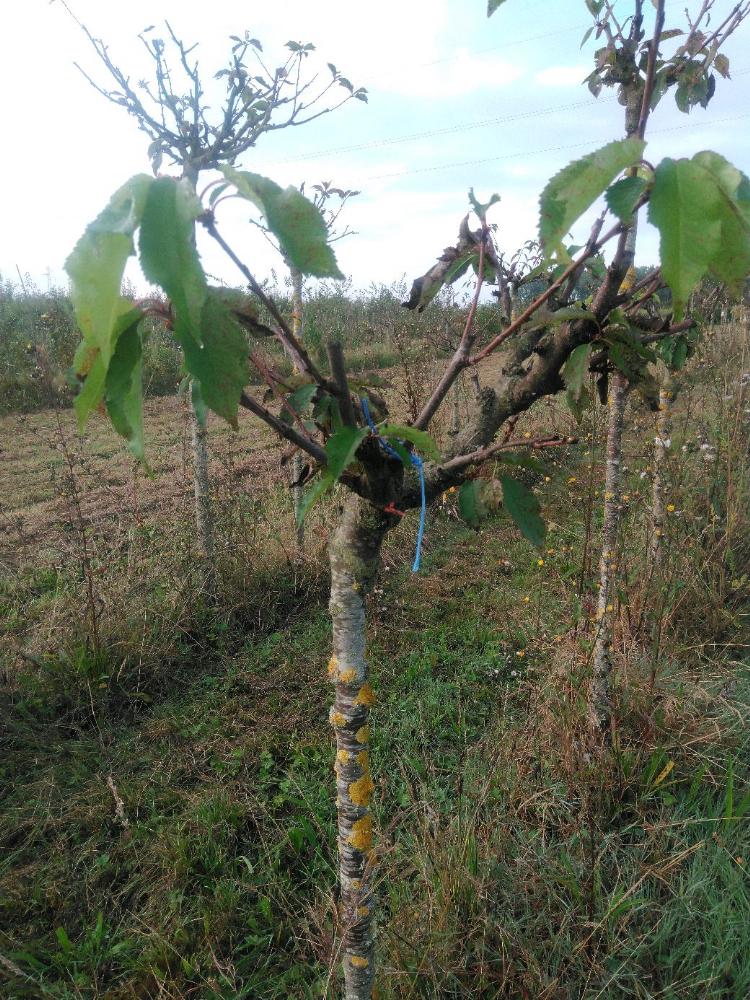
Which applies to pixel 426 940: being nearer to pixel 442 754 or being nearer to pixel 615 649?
pixel 442 754

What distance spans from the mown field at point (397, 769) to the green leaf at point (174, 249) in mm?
522

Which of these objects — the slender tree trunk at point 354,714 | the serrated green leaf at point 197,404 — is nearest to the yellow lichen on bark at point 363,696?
the slender tree trunk at point 354,714

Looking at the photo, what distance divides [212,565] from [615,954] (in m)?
2.68

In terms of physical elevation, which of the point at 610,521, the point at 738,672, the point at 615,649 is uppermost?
the point at 610,521

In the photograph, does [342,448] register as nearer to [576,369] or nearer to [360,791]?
[576,369]

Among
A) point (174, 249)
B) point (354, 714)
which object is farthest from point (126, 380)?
point (354, 714)

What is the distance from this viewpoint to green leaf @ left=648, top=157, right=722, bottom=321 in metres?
0.52

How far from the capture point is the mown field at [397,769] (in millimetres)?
1682

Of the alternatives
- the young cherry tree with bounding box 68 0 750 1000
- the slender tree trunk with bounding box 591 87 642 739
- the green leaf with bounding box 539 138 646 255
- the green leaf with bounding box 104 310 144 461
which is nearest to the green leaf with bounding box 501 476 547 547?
the young cherry tree with bounding box 68 0 750 1000

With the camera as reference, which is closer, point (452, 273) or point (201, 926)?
point (452, 273)

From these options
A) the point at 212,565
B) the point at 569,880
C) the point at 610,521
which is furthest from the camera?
the point at 212,565

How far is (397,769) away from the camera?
2.48 metres

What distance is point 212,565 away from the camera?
143 inches

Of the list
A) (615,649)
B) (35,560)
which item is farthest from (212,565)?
(615,649)
